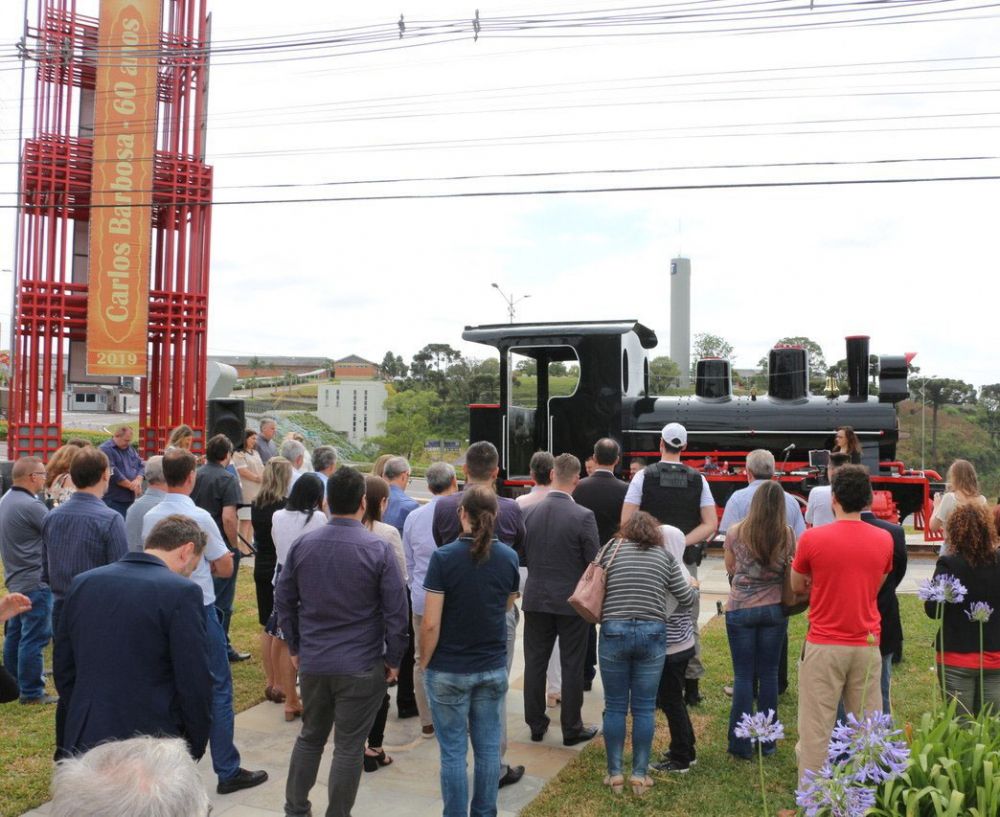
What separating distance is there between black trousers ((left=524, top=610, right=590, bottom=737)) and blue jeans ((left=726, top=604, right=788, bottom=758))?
868 mm

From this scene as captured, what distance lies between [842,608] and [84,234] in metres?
16.4

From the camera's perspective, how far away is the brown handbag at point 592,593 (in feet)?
14.1

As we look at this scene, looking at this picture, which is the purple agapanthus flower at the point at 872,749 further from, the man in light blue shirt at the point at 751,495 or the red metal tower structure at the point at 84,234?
the red metal tower structure at the point at 84,234

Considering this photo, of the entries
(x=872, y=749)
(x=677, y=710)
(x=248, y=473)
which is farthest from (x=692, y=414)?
(x=872, y=749)

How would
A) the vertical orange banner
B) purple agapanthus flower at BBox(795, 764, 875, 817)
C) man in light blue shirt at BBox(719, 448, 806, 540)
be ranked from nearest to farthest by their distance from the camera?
purple agapanthus flower at BBox(795, 764, 875, 817) → man in light blue shirt at BBox(719, 448, 806, 540) → the vertical orange banner

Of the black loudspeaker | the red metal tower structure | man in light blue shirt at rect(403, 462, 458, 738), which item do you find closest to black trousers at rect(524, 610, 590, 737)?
man in light blue shirt at rect(403, 462, 458, 738)

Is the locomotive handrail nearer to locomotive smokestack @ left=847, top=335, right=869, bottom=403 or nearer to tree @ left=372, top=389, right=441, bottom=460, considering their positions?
locomotive smokestack @ left=847, top=335, right=869, bottom=403

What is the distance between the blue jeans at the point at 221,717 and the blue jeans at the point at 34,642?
1.84m

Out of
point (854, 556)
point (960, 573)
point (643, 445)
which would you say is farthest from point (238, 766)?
point (643, 445)

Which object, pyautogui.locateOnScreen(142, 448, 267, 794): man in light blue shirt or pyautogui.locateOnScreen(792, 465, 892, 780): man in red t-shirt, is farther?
pyautogui.locateOnScreen(142, 448, 267, 794): man in light blue shirt

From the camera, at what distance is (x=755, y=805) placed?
4.21 metres

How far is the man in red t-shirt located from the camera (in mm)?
3844

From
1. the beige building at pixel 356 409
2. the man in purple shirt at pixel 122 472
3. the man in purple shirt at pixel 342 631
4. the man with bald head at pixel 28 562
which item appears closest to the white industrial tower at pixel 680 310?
the beige building at pixel 356 409

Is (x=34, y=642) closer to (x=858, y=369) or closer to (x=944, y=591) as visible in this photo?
(x=944, y=591)
